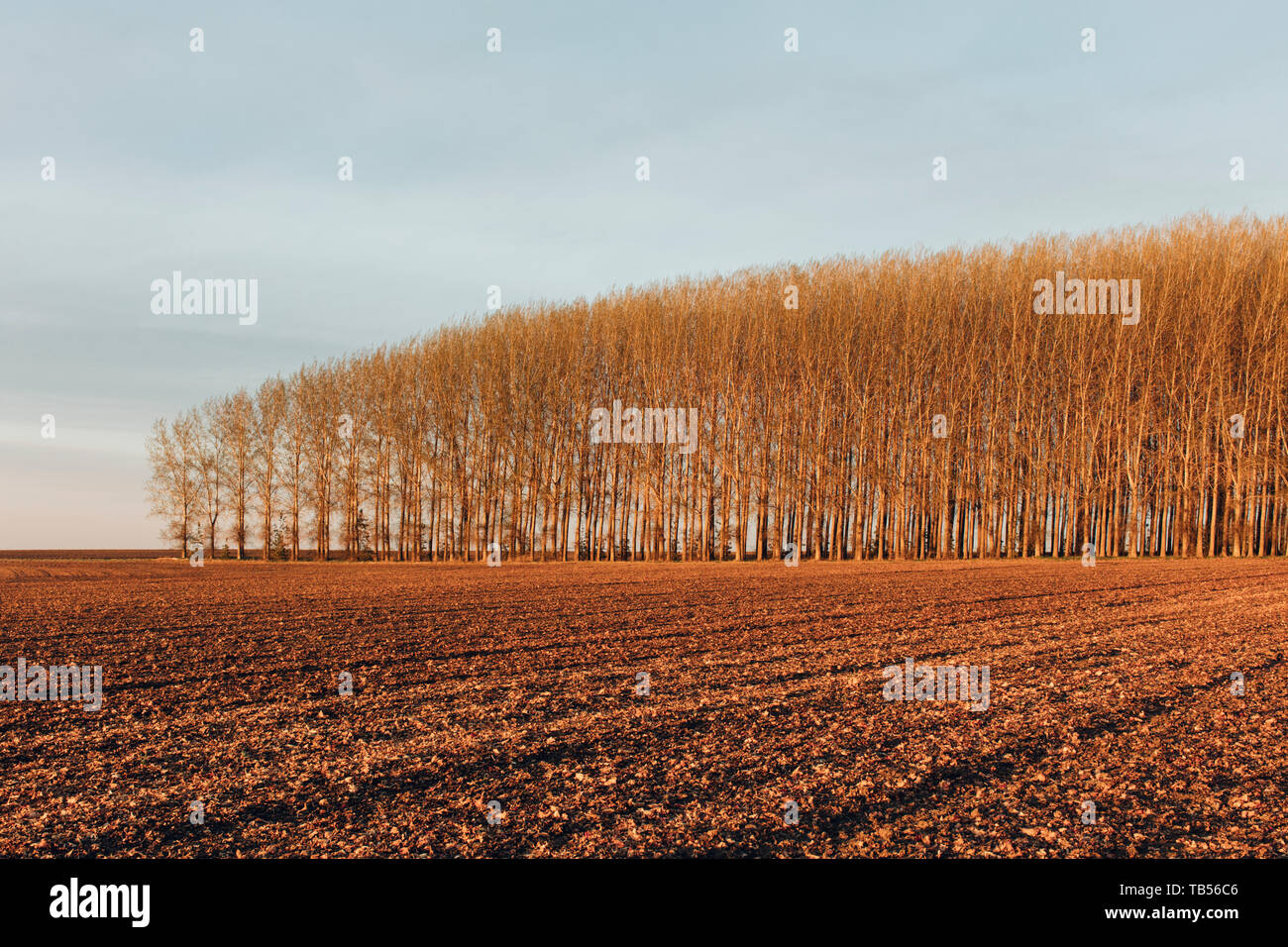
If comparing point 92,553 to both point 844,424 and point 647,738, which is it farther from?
point 647,738

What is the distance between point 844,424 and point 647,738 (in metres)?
39.1

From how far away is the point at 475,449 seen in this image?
53.6m

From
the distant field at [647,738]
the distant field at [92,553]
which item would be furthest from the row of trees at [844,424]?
the distant field at [647,738]

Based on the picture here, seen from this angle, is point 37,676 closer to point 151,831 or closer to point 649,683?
point 151,831

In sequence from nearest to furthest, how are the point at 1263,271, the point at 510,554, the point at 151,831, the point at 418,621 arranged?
the point at 151,831 < the point at 418,621 < the point at 1263,271 < the point at 510,554

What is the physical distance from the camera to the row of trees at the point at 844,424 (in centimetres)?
4253

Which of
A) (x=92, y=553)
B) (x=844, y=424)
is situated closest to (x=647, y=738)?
(x=844, y=424)

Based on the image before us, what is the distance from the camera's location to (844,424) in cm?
4631

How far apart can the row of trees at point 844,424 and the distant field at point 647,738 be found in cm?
2599

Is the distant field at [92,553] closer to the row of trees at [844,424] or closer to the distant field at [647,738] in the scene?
the row of trees at [844,424]

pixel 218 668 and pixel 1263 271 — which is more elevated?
pixel 1263 271

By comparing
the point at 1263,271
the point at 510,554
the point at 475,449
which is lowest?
the point at 510,554
